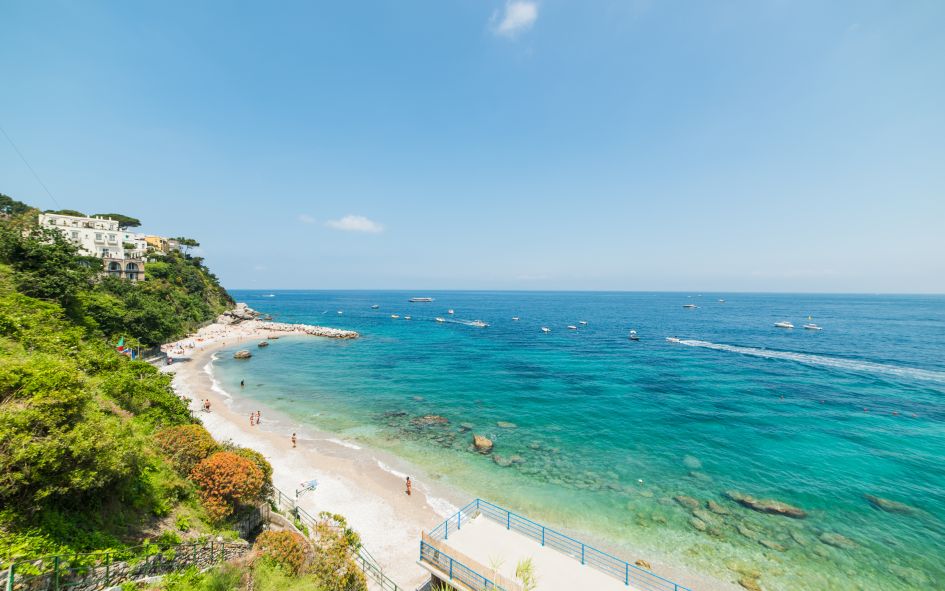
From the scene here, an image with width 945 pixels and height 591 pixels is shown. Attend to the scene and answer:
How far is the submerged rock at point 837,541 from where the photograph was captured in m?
19.1

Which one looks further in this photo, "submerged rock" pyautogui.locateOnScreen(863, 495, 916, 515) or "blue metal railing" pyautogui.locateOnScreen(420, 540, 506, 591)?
"submerged rock" pyautogui.locateOnScreen(863, 495, 916, 515)

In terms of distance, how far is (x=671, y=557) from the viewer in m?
18.2

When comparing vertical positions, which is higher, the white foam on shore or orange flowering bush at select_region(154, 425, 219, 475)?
orange flowering bush at select_region(154, 425, 219, 475)

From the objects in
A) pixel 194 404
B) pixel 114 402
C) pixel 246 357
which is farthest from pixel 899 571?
pixel 246 357

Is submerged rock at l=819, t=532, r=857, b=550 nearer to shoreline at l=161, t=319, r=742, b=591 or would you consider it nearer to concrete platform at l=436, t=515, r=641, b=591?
shoreline at l=161, t=319, r=742, b=591

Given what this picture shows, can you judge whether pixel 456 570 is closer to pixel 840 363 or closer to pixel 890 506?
pixel 890 506

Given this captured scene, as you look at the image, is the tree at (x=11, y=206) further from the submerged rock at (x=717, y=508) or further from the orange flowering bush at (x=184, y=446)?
the submerged rock at (x=717, y=508)

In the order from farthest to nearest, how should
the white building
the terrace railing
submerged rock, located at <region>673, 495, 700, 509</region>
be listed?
the white building, submerged rock, located at <region>673, 495, 700, 509</region>, the terrace railing

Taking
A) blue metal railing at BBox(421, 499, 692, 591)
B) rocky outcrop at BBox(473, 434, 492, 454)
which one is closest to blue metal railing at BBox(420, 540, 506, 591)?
blue metal railing at BBox(421, 499, 692, 591)

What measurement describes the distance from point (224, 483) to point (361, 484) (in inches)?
404

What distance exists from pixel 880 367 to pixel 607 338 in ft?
150

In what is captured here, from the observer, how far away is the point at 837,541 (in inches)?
766

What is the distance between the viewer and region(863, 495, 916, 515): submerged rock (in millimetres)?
22078

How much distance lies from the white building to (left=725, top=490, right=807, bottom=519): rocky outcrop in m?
102
